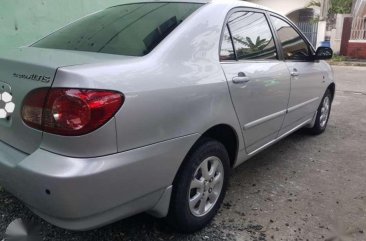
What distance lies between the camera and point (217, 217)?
2.73 meters

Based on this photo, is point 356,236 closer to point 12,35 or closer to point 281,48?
point 281,48

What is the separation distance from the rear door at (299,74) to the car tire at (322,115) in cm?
37

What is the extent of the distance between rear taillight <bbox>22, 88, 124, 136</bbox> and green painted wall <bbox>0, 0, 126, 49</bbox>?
295 centimetres

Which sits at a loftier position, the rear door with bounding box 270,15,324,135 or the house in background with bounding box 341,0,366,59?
the rear door with bounding box 270,15,324,135

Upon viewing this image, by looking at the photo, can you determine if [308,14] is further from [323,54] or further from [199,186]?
[199,186]

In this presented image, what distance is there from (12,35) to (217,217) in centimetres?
330

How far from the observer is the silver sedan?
5.69 feet

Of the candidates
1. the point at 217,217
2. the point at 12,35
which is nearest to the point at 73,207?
the point at 217,217

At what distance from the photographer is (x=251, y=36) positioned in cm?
301

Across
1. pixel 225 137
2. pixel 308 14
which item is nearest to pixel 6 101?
pixel 225 137

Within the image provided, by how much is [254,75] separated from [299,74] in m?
1.02

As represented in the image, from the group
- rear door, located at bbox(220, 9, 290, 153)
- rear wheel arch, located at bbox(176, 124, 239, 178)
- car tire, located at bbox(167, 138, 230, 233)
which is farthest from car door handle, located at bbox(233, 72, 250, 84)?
car tire, located at bbox(167, 138, 230, 233)

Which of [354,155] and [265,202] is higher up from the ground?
[265,202]

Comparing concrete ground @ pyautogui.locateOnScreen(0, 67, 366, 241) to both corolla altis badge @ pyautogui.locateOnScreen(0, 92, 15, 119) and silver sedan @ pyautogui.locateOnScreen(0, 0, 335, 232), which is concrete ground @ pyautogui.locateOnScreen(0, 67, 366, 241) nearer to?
silver sedan @ pyautogui.locateOnScreen(0, 0, 335, 232)
